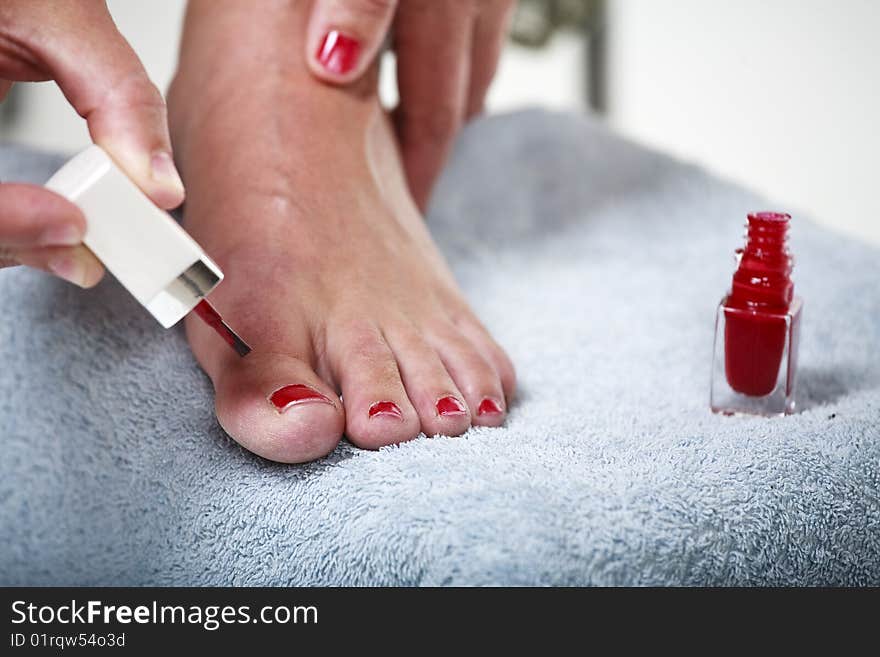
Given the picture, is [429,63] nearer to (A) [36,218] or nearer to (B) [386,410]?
(B) [386,410]

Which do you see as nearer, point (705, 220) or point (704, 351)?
point (704, 351)

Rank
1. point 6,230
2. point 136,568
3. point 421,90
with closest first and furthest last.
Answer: point 6,230, point 136,568, point 421,90

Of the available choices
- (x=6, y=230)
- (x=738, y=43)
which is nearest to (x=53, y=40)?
(x=6, y=230)

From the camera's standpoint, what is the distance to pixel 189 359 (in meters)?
0.64

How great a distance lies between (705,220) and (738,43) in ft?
4.42

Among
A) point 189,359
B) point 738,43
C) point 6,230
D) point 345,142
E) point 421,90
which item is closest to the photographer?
point 6,230

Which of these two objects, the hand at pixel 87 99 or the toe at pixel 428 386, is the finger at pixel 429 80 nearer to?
the toe at pixel 428 386

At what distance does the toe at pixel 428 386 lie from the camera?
1.91 feet

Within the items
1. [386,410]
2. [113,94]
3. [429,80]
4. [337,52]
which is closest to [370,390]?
[386,410]

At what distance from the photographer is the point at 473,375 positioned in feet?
2.10

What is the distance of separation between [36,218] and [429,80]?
60cm

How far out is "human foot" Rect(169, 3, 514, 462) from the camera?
56 cm

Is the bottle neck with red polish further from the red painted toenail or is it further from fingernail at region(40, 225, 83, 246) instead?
fingernail at region(40, 225, 83, 246)

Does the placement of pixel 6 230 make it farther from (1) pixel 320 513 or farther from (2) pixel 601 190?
(2) pixel 601 190
